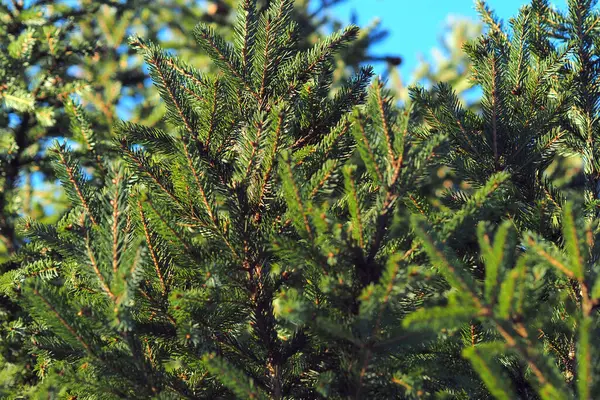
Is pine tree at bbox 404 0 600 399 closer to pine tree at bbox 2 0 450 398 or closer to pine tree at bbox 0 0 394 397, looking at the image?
pine tree at bbox 2 0 450 398

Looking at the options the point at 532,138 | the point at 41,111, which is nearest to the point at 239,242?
the point at 532,138

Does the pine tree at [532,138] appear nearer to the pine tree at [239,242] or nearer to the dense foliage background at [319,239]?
the dense foliage background at [319,239]

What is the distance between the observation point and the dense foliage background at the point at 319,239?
1665 mm

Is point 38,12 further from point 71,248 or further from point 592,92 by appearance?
point 592,92

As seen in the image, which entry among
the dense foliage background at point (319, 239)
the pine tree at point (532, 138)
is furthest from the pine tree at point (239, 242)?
the pine tree at point (532, 138)

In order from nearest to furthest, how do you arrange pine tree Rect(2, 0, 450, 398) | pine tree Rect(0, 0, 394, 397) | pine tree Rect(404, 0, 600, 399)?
pine tree Rect(2, 0, 450, 398) → pine tree Rect(404, 0, 600, 399) → pine tree Rect(0, 0, 394, 397)

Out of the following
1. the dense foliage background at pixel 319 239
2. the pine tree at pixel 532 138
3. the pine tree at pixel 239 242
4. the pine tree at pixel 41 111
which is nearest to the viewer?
the dense foliage background at pixel 319 239

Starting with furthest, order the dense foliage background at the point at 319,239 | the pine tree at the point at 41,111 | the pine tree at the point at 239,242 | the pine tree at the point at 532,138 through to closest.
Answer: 1. the pine tree at the point at 41,111
2. the pine tree at the point at 532,138
3. the pine tree at the point at 239,242
4. the dense foliage background at the point at 319,239

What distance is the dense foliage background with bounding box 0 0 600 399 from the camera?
5.46 ft

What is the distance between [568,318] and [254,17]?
1893 millimetres

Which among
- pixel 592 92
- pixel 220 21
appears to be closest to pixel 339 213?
pixel 592 92

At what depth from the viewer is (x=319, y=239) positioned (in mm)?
1844

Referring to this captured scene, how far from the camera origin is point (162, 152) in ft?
8.15

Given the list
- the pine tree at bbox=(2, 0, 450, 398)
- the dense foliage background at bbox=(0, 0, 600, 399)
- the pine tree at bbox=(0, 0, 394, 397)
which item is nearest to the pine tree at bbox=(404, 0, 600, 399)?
the dense foliage background at bbox=(0, 0, 600, 399)
